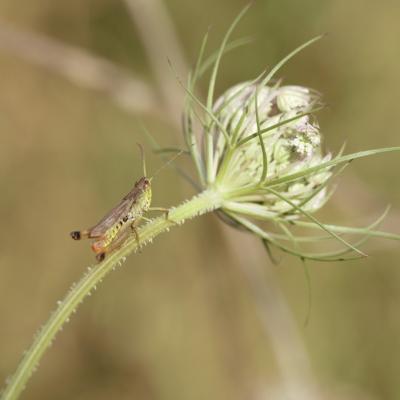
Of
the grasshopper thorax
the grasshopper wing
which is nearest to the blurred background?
the grasshopper thorax

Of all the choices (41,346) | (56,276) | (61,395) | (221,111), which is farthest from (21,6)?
(41,346)

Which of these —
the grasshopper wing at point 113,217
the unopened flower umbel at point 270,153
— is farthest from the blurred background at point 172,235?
the grasshopper wing at point 113,217

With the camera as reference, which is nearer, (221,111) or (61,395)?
(221,111)

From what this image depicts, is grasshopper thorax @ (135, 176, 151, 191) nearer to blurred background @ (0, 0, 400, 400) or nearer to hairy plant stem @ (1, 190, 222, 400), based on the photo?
hairy plant stem @ (1, 190, 222, 400)

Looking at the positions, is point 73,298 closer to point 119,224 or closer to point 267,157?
point 119,224

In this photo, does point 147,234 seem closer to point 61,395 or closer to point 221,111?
point 221,111
